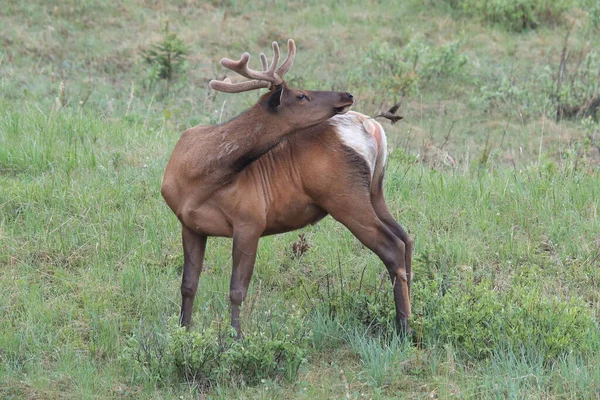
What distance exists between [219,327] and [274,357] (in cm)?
57

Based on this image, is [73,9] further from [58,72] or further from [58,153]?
[58,153]

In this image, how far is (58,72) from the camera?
1241 cm

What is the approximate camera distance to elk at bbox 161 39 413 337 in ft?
20.5

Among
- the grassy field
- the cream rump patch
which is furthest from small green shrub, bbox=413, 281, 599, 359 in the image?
the cream rump patch

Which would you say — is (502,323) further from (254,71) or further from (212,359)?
(254,71)

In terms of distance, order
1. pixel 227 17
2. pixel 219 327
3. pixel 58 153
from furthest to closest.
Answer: pixel 227 17 < pixel 58 153 < pixel 219 327

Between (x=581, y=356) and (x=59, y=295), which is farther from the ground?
(x=581, y=356)

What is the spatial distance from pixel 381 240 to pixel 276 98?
3.91 ft

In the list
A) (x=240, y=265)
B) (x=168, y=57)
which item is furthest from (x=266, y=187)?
(x=168, y=57)

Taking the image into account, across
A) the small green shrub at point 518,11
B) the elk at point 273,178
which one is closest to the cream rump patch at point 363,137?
the elk at point 273,178

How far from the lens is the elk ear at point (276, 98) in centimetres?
629

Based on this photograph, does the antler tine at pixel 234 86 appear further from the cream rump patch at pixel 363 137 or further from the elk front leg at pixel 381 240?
the elk front leg at pixel 381 240

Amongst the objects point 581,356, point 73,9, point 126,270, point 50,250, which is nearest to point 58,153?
point 50,250

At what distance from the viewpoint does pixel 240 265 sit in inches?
245
